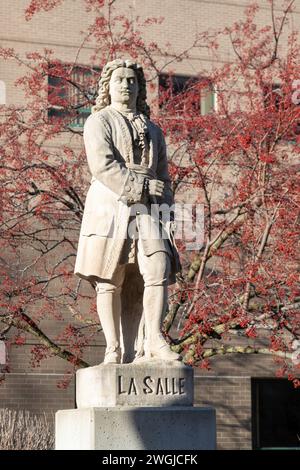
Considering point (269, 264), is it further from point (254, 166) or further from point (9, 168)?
point (9, 168)

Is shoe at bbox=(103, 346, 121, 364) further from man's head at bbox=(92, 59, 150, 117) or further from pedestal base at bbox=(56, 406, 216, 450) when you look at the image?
man's head at bbox=(92, 59, 150, 117)

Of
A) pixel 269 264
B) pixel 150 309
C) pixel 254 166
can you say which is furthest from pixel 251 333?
pixel 150 309

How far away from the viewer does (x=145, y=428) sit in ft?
33.9

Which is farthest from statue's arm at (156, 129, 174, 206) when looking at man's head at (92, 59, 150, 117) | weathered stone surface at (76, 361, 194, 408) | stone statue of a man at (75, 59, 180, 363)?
weathered stone surface at (76, 361, 194, 408)

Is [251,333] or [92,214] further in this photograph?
[251,333]

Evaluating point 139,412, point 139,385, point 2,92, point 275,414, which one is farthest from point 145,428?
point 275,414

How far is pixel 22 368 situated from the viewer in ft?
72.7

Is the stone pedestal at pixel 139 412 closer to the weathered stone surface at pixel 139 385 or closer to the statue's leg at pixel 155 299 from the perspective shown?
the weathered stone surface at pixel 139 385

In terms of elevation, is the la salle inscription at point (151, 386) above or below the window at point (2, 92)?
below

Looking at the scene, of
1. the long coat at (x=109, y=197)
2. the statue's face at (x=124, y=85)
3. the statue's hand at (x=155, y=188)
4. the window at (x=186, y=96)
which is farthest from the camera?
the window at (x=186, y=96)

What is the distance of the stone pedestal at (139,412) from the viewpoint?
10297 millimetres

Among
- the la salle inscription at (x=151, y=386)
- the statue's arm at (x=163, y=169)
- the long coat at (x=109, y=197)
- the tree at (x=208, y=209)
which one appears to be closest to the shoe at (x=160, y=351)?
the la salle inscription at (x=151, y=386)

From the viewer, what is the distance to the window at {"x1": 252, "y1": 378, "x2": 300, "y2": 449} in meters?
23.6
